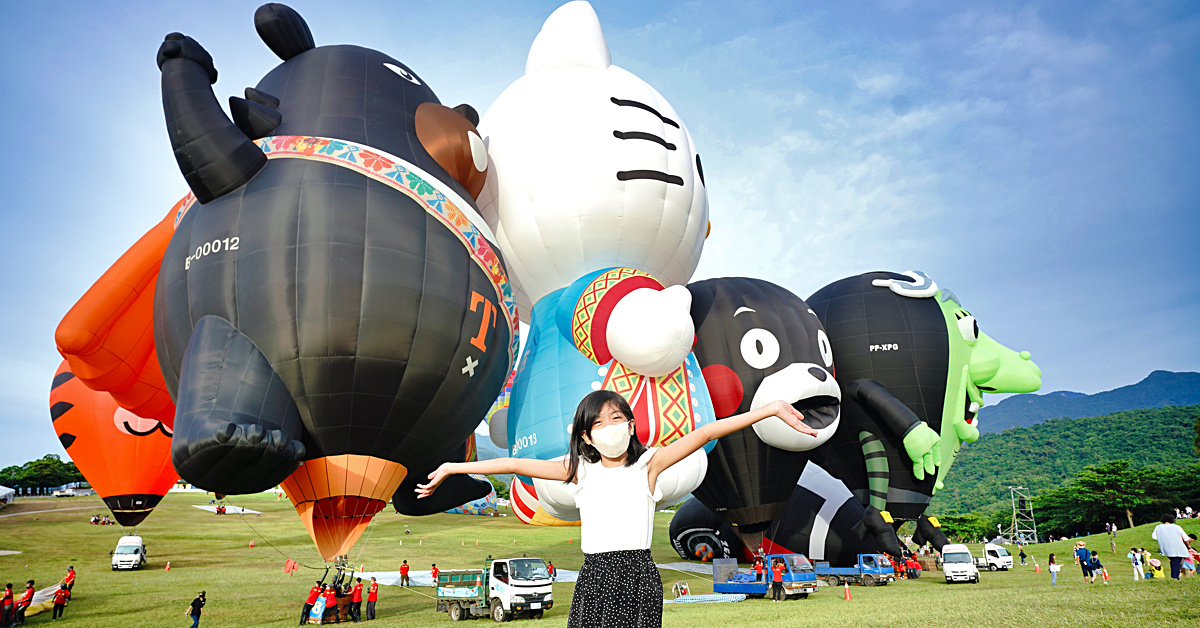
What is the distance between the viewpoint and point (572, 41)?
1149 cm

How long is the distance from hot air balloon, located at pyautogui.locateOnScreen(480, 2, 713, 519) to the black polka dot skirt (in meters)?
6.75

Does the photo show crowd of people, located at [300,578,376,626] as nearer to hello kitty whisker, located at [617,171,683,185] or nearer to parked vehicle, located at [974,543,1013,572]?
hello kitty whisker, located at [617,171,683,185]

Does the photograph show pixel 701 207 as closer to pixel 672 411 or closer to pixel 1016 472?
pixel 672 411

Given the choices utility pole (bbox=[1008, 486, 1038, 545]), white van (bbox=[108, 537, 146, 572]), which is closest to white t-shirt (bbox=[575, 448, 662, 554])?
white van (bbox=[108, 537, 146, 572])

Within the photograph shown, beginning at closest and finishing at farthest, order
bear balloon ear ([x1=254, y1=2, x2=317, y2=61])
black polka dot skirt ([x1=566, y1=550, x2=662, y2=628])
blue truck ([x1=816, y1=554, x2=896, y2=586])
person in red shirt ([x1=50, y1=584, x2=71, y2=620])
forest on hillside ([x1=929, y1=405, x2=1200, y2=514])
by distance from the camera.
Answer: black polka dot skirt ([x1=566, y1=550, x2=662, y2=628])
bear balloon ear ([x1=254, y1=2, x2=317, y2=61])
person in red shirt ([x1=50, y1=584, x2=71, y2=620])
blue truck ([x1=816, y1=554, x2=896, y2=586])
forest on hillside ([x1=929, y1=405, x2=1200, y2=514])

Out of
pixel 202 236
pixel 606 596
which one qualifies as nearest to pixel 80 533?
pixel 202 236

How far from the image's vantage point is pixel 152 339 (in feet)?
28.8

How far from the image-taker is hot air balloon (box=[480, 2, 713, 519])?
31.3 ft

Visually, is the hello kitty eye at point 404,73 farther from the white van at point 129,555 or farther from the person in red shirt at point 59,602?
the white van at point 129,555

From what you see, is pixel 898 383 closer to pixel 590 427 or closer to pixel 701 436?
pixel 701 436

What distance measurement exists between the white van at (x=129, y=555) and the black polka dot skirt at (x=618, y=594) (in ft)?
71.6

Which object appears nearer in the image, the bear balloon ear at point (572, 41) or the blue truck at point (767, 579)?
the bear balloon ear at point (572, 41)

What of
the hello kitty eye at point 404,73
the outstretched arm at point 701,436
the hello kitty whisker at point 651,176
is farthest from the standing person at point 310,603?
the outstretched arm at point 701,436

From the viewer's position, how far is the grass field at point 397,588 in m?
6.26
